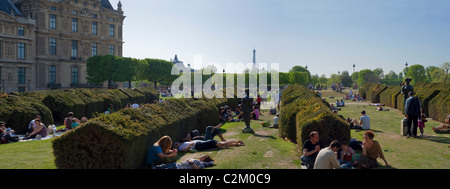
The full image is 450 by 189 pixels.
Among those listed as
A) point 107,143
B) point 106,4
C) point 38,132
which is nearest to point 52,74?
point 106,4

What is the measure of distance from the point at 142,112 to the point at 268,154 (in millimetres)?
4476

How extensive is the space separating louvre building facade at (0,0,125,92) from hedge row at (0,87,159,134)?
33.0 metres

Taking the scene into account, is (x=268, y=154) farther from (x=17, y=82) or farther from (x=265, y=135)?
(x=17, y=82)

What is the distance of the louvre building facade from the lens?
200 ft

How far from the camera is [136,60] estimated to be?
77.0m

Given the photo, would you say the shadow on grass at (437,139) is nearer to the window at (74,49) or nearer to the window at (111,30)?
the window at (74,49)

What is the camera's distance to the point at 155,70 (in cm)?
8475

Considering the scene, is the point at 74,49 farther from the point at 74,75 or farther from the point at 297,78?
the point at 297,78

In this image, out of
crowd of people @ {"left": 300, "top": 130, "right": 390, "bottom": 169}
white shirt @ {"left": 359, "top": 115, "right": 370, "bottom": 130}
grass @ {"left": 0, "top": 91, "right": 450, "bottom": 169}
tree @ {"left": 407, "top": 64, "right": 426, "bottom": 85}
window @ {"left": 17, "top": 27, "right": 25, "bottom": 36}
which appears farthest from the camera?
tree @ {"left": 407, "top": 64, "right": 426, "bottom": 85}

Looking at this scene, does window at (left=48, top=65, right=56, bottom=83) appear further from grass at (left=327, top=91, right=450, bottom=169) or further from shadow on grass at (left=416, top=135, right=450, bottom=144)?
shadow on grass at (left=416, top=135, right=450, bottom=144)

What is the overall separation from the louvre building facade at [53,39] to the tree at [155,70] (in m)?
7.18

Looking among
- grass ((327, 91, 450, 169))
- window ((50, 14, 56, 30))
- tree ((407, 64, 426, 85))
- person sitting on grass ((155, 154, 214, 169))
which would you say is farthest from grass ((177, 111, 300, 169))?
tree ((407, 64, 426, 85))

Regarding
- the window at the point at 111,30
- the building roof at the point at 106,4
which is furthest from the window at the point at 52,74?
the building roof at the point at 106,4
